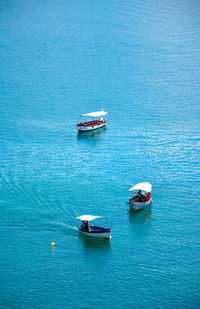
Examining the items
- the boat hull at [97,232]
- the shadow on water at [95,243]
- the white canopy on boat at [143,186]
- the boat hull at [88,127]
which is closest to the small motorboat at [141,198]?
the white canopy on boat at [143,186]

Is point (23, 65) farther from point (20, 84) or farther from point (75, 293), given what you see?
point (75, 293)

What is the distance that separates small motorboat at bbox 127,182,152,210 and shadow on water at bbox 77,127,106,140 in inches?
1559

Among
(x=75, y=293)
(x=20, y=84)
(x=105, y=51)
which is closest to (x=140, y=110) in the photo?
(x=20, y=84)

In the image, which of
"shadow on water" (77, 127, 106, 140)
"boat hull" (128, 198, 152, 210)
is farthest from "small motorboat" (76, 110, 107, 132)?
"boat hull" (128, 198, 152, 210)

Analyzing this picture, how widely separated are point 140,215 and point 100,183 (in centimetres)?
1410

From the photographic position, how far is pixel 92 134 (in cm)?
12694

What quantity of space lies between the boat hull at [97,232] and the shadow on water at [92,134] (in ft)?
166

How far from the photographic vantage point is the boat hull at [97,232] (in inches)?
2896

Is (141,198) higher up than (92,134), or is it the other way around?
(92,134)

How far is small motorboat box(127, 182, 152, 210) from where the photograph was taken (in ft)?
274

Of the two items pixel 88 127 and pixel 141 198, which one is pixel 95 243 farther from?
pixel 88 127

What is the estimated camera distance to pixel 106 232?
7350 centimetres

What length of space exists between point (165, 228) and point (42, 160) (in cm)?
3820

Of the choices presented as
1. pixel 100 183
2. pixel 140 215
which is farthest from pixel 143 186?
pixel 100 183
